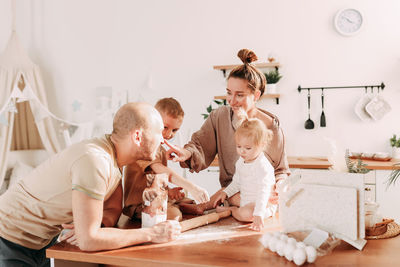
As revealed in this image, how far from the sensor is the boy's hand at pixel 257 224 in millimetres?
1368

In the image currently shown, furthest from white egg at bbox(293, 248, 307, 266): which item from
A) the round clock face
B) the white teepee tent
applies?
the white teepee tent

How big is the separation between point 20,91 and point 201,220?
10.6 ft

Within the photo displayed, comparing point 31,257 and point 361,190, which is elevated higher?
point 361,190

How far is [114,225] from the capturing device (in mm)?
1395

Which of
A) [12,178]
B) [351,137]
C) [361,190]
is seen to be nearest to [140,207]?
[361,190]

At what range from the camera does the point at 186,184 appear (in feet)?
4.69

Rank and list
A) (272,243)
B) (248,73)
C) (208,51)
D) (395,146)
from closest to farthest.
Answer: (272,243) < (248,73) < (395,146) < (208,51)

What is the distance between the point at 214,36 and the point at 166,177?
2.96 meters

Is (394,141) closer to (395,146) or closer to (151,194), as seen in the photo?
(395,146)

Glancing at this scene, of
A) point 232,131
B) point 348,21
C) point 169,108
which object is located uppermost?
point 348,21

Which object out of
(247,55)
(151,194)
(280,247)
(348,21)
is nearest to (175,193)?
(151,194)

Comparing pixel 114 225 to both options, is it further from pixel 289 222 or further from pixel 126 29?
pixel 126 29

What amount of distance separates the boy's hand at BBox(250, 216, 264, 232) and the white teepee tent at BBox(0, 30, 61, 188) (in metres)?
3.23

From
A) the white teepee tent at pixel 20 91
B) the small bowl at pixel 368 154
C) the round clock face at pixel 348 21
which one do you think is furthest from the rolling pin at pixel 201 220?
the white teepee tent at pixel 20 91
